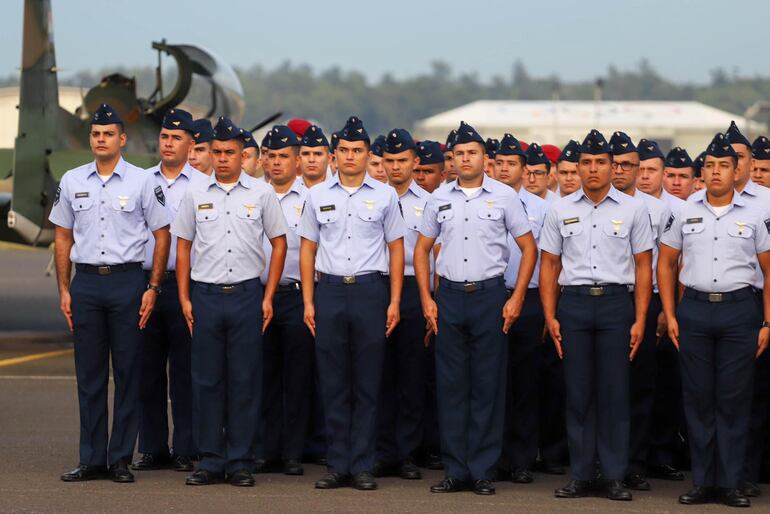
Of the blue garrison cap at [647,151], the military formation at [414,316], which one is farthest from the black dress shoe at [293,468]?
the blue garrison cap at [647,151]

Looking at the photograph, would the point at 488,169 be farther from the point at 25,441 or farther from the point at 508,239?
the point at 25,441

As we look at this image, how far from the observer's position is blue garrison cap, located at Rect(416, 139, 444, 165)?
32.3 feet

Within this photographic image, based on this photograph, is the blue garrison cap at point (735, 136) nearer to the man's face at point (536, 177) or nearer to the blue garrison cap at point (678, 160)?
the blue garrison cap at point (678, 160)

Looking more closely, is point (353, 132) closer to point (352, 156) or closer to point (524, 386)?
point (352, 156)

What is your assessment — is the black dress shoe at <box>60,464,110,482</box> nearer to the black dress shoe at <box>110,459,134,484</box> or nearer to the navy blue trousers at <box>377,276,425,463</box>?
the black dress shoe at <box>110,459,134,484</box>

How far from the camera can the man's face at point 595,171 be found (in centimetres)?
852

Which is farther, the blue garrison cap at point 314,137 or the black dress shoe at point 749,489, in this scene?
the blue garrison cap at point 314,137

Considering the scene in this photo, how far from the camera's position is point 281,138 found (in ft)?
31.0

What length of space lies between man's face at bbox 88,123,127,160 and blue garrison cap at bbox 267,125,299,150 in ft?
3.38

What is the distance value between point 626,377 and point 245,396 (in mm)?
2183

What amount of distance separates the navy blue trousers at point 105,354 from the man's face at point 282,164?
1188 mm

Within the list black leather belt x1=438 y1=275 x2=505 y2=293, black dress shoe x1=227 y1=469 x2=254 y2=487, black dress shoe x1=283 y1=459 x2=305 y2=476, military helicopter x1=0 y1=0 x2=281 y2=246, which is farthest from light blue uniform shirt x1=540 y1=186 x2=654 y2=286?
military helicopter x1=0 y1=0 x2=281 y2=246

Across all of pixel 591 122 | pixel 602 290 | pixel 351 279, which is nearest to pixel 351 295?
pixel 351 279

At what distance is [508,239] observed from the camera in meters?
9.53
